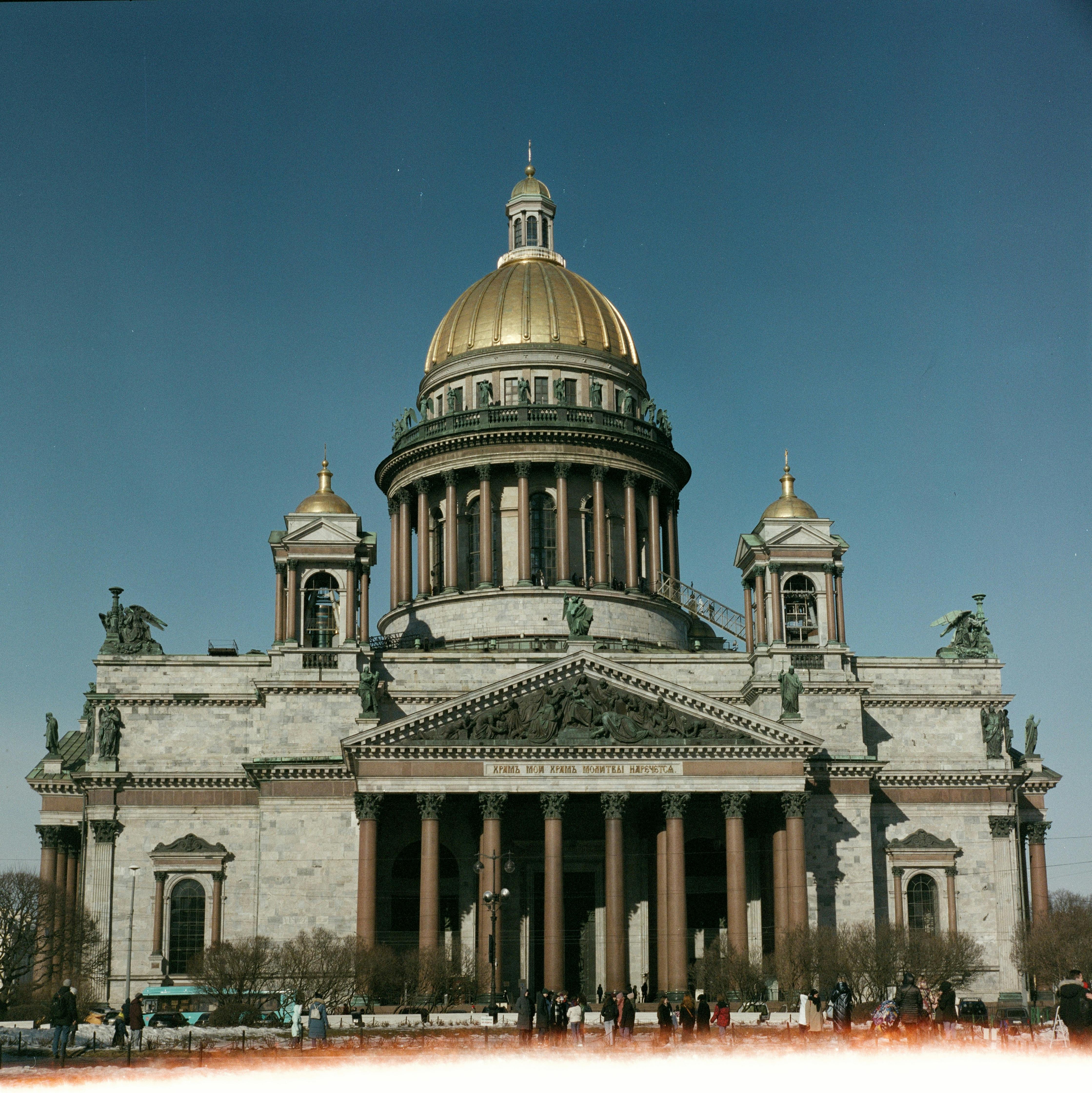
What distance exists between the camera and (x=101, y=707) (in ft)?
231

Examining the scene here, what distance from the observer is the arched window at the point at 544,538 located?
3201 inches

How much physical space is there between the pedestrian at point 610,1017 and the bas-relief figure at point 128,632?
32607mm

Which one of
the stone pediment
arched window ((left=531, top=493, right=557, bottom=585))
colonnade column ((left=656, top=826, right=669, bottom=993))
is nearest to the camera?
colonnade column ((left=656, top=826, right=669, bottom=993))

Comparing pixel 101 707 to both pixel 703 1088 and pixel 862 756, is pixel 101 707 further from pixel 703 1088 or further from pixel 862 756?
pixel 703 1088

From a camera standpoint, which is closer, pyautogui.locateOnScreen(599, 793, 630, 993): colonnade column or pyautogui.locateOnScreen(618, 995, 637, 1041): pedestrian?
pyautogui.locateOnScreen(618, 995, 637, 1041): pedestrian

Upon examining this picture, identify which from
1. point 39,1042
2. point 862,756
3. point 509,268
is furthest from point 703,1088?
point 509,268

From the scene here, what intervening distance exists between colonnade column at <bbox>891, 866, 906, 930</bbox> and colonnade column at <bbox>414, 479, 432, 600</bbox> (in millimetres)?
26377

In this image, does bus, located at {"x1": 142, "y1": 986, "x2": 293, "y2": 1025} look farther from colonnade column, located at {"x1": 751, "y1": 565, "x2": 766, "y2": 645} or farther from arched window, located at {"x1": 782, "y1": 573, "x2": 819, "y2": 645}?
arched window, located at {"x1": 782, "y1": 573, "x2": 819, "y2": 645}

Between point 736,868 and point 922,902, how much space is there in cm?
1161

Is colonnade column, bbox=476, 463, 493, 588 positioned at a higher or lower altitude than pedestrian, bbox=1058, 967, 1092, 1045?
higher

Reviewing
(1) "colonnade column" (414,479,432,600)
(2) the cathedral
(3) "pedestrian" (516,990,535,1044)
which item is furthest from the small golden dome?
(3) "pedestrian" (516,990,535,1044)

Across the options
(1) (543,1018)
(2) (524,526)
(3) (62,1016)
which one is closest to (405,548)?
(2) (524,526)

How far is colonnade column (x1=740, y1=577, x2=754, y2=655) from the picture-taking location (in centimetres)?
7500

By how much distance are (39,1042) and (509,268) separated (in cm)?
5590
